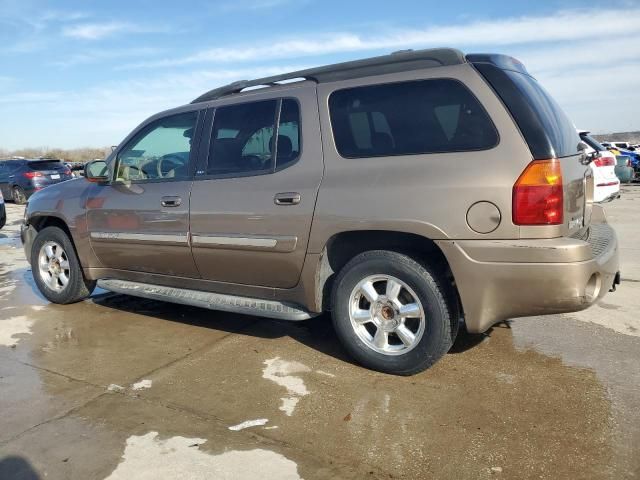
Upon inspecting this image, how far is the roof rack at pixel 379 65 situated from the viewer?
10.8 ft

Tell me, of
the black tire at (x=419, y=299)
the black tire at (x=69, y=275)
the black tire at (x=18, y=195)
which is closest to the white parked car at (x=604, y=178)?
the black tire at (x=419, y=299)

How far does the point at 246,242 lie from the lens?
12.8 feet

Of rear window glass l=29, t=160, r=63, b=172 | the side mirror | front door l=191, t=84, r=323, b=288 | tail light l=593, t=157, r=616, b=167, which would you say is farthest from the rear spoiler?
rear window glass l=29, t=160, r=63, b=172

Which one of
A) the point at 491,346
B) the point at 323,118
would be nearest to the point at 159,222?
the point at 323,118

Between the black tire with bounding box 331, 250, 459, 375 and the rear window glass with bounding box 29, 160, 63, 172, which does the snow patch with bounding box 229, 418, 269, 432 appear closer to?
the black tire with bounding box 331, 250, 459, 375

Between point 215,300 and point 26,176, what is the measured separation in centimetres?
1605

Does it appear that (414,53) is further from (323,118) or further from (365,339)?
(365,339)

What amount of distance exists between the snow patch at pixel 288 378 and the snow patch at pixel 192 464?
19.0 inches

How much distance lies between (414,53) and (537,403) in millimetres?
2215

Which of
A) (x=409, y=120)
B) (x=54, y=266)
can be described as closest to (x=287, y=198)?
(x=409, y=120)

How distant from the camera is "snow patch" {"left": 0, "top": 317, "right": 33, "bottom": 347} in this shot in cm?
439

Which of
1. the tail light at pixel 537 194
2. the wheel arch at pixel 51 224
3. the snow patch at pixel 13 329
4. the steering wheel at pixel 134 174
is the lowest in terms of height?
the snow patch at pixel 13 329

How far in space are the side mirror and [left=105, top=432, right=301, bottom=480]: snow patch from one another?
2793mm

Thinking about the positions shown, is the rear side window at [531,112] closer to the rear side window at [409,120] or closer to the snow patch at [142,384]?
the rear side window at [409,120]
